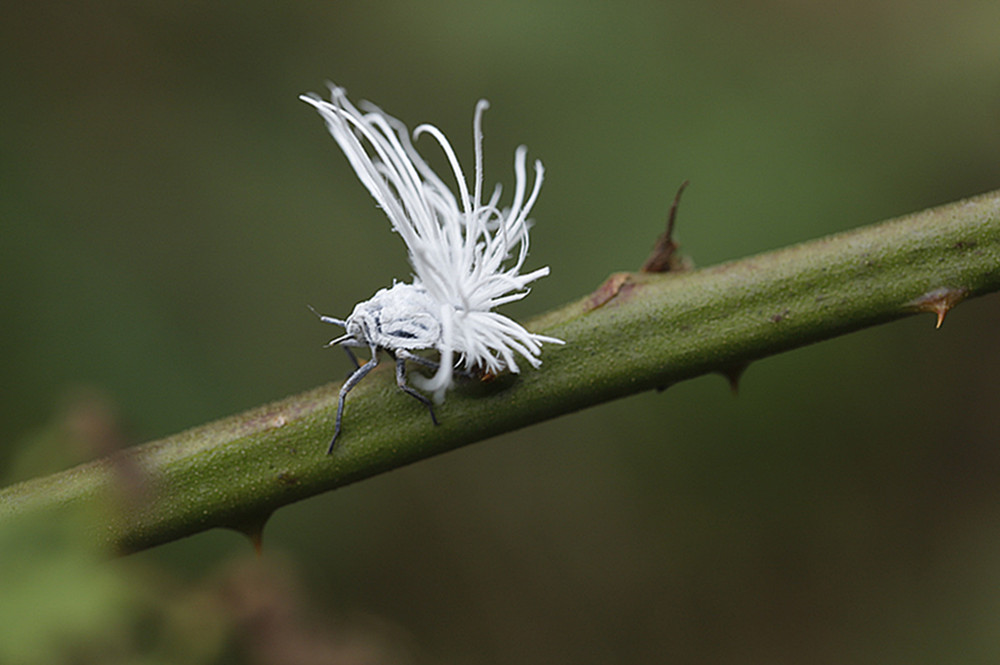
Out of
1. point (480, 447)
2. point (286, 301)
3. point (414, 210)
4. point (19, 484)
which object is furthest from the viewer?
point (480, 447)

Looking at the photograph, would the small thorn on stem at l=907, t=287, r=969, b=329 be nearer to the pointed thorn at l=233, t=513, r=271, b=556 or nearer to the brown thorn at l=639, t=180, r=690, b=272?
the brown thorn at l=639, t=180, r=690, b=272

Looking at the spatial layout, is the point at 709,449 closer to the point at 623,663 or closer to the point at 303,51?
the point at 623,663

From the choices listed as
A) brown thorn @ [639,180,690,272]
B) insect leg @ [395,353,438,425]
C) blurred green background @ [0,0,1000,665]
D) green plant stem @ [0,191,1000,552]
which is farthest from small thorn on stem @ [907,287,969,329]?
blurred green background @ [0,0,1000,665]

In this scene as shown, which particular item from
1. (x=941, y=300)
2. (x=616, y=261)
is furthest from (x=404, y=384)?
(x=616, y=261)

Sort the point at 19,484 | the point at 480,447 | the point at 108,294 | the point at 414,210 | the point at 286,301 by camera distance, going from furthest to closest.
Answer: the point at 480,447 → the point at 286,301 → the point at 108,294 → the point at 414,210 → the point at 19,484

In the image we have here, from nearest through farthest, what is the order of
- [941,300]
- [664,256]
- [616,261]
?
[941,300], [664,256], [616,261]

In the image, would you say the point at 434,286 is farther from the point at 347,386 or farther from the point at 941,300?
the point at 941,300

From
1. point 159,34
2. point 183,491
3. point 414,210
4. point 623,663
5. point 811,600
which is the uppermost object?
point 159,34

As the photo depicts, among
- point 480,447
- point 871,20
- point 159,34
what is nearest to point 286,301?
point 480,447
